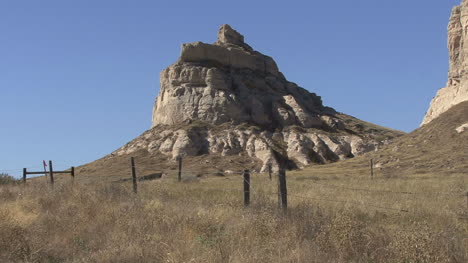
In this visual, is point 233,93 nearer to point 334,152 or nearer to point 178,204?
point 334,152

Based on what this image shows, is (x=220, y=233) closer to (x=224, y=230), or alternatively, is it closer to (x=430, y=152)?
(x=224, y=230)

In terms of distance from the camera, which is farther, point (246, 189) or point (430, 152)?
point (430, 152)

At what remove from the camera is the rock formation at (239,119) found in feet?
217

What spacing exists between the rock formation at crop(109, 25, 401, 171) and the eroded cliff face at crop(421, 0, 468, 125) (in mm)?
13144

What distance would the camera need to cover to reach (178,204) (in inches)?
469

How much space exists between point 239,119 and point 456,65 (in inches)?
1331

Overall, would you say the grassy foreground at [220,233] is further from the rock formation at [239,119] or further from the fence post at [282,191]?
the rock formation at [239,119]

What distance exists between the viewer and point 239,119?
74562mm

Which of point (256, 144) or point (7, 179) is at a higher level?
point (256, 144)

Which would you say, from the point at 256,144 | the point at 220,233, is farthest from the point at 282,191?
the point at 256,144

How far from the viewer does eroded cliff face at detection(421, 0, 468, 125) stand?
57.2 metres

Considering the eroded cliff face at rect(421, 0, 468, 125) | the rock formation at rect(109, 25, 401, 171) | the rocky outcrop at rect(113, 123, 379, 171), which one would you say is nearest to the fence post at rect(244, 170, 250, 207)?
the rock formation at rect(109, 25, 401, 171)

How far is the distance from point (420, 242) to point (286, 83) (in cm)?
8633

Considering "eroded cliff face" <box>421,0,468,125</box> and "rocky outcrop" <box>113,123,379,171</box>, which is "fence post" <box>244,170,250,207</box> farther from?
"eroded cliff face" <box>421,0,468,125</box>
